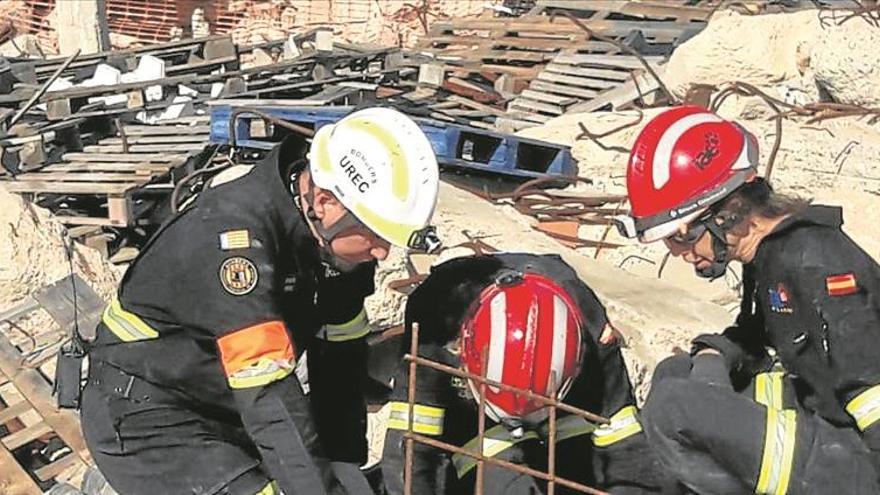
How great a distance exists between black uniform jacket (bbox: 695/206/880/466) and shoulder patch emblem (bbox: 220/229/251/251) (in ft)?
4.47

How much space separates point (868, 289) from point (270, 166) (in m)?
1.64

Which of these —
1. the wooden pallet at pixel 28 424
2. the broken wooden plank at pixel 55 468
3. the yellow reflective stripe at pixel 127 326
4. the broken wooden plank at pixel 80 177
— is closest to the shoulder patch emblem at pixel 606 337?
the yellow reflective stripe at pixel 127 326

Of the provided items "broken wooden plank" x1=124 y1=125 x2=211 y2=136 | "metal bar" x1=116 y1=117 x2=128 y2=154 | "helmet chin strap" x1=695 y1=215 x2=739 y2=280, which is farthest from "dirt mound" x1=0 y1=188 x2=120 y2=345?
"helmet chin strap" x1=695 y1=215 x2=739 y2=280

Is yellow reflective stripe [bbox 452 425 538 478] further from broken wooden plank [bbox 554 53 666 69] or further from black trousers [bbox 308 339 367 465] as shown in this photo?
broken wooden plank [bbox 554 53 666 69]

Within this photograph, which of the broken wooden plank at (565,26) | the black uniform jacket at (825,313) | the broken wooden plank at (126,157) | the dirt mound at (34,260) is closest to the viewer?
the black uniform jacket at (825,313)

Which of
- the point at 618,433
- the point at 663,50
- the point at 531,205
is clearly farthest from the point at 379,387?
the point at 663,50

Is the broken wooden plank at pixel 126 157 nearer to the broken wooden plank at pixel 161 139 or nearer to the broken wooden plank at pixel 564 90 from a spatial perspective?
the broken wooden plank at pixel 161 139

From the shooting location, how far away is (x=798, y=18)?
376 inches

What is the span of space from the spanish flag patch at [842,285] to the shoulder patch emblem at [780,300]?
0.15 meters

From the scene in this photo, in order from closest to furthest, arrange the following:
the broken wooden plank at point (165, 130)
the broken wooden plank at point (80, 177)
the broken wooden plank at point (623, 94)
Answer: the broken wooden plank at point (80, 177)
the broken wooden plank at point (165, 130)
the broken wooden plank at point (623, 94)

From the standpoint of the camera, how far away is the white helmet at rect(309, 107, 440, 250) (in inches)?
139

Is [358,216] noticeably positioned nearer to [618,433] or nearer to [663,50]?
[618,433]

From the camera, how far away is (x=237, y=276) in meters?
3.45

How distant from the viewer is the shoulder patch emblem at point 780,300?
11.1 feet
